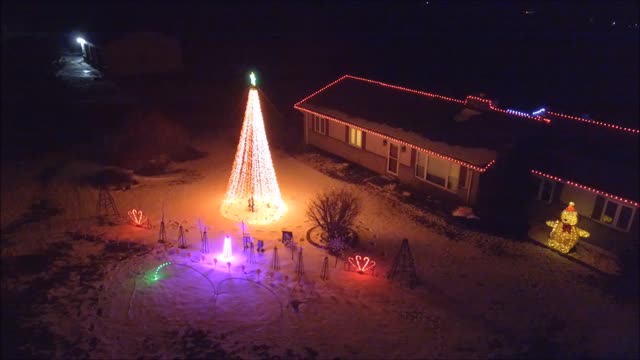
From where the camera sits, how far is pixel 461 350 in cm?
1288

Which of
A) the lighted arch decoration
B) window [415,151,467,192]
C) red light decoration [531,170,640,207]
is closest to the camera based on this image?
the lighted arch decoration

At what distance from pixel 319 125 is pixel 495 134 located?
10.5 metres

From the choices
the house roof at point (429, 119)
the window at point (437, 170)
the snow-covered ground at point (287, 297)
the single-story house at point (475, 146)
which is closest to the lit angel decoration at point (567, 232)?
the snow-covered ground at point (287, 297)

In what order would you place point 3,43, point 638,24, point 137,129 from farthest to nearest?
point 638,24 < point 3,43 < point 137,129

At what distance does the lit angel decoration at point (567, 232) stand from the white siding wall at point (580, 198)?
0.87m

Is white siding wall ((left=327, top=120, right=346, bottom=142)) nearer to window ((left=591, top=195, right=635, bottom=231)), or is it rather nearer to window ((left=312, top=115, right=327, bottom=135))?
window ((left=312, top=115, right=327, bottom=135))

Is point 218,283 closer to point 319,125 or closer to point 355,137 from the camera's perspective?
point 355,137

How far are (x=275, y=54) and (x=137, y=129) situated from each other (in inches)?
1297

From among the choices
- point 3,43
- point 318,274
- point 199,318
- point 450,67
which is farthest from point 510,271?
point 3,43

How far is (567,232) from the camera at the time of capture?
56.5 feet

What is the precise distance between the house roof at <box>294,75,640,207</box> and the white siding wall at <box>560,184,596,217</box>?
575mm

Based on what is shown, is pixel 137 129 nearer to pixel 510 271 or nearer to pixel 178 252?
pixel 178 252

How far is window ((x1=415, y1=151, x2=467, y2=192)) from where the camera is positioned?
20750 mm

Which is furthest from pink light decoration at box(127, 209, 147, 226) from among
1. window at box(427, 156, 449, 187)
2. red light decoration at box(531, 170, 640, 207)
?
red light decoration at box(531, 170, 640, 207)
